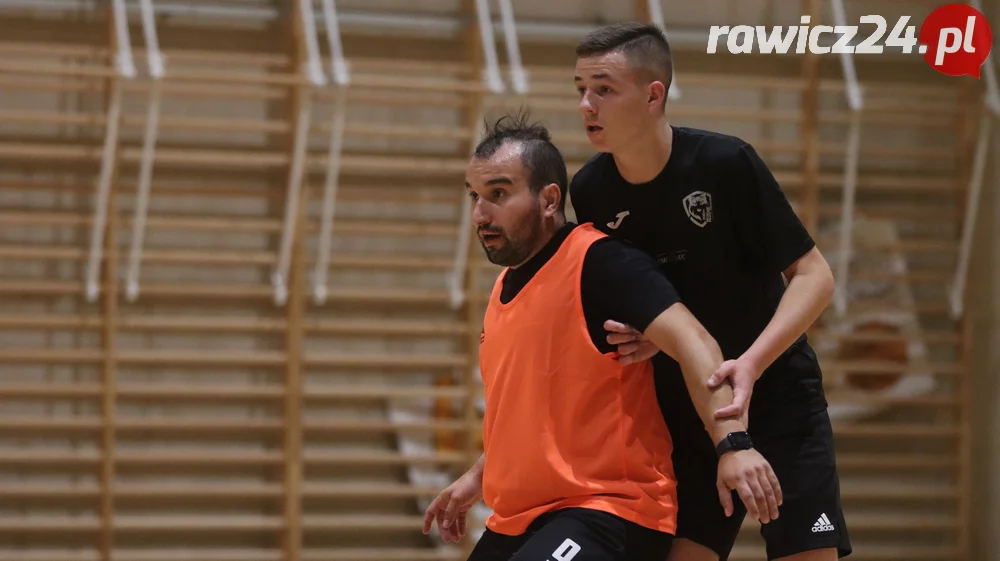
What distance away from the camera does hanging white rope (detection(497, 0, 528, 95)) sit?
5488 mm

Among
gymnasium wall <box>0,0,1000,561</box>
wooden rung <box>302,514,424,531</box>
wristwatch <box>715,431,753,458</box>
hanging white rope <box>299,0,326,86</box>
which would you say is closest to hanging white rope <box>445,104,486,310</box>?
gymnasium wall <box>0,0,1000,561</box>

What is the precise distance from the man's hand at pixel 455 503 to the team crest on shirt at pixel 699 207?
74cm

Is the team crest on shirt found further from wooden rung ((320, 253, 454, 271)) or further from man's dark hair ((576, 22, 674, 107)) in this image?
wooden rung ((320, 253, 454, 271))

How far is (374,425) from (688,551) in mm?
3095

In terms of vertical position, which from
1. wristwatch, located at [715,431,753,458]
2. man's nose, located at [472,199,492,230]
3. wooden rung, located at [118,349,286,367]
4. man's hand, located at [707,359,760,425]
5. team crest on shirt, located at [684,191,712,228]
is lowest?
wooden rung, located at [118,349,286,367]

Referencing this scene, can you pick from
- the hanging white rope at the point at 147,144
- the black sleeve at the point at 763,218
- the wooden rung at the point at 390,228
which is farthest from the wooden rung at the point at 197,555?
the black sleeve at the point at 763,218

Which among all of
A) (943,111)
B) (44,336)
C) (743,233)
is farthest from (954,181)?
(44,336)

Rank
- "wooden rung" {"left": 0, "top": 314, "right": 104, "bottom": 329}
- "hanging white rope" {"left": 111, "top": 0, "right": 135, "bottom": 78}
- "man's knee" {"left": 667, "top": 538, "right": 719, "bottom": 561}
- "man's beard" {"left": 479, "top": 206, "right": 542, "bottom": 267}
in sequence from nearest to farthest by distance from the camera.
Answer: "man's beard" {"left": 479, "top": 206, "right": 542, "bottom": 267}
"man's knee" {"left": 667, "top": 538, "right": 719, "bottom": 561}
"hanging white rope" {"left": 111, "top": 0, "right": 135, "bottom": 78}
"wooden rung" {"left": 0, "top": 314, "right": 104, "bottom": 329}

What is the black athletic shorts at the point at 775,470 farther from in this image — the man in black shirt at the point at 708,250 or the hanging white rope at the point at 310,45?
the hanging white rope at the point at 310,45

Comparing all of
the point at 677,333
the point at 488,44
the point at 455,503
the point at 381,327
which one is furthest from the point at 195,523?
the point at 677,333

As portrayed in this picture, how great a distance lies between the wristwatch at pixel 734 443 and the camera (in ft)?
7.13

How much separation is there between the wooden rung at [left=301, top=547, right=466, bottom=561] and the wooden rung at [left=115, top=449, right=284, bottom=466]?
1.49ft

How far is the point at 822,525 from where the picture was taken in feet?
8.50

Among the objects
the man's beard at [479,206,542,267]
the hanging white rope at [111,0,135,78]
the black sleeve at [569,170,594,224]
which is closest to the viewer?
the man's beard at [479,206,542,267]
